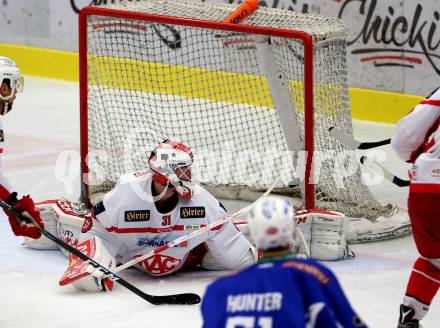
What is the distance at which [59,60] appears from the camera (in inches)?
413

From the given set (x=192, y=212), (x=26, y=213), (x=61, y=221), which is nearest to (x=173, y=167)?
(x=192, y=212)

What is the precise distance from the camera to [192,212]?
519cm

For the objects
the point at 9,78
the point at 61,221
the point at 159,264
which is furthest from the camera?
the point at 61,221

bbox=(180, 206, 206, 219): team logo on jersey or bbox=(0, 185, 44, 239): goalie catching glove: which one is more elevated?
bbox=(0, 185, 44, 239): goalie catching glove

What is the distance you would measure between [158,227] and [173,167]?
326 mm

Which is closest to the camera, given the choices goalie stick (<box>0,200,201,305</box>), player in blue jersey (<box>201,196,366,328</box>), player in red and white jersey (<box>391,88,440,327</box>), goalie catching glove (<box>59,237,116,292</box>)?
player in blue jersey (<box>201,196,366,328</box>)

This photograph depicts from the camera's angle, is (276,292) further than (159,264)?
No

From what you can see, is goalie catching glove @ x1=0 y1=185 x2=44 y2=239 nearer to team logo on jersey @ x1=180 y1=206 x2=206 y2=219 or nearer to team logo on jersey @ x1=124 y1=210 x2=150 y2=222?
team logo on jersey @ x1=124 y1=210 x2=150 y2=222

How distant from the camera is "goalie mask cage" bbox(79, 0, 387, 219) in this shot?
599cm

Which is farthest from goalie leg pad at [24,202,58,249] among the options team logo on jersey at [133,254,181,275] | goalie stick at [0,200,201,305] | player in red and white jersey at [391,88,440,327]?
player in red and white jersey at [391,88,440,327]

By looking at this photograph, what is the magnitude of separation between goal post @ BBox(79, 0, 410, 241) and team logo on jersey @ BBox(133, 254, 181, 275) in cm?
A: 85

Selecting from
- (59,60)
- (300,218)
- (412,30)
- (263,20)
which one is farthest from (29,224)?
(59,60)

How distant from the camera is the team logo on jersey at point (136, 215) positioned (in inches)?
202

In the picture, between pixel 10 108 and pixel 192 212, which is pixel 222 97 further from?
pixel 10 108
